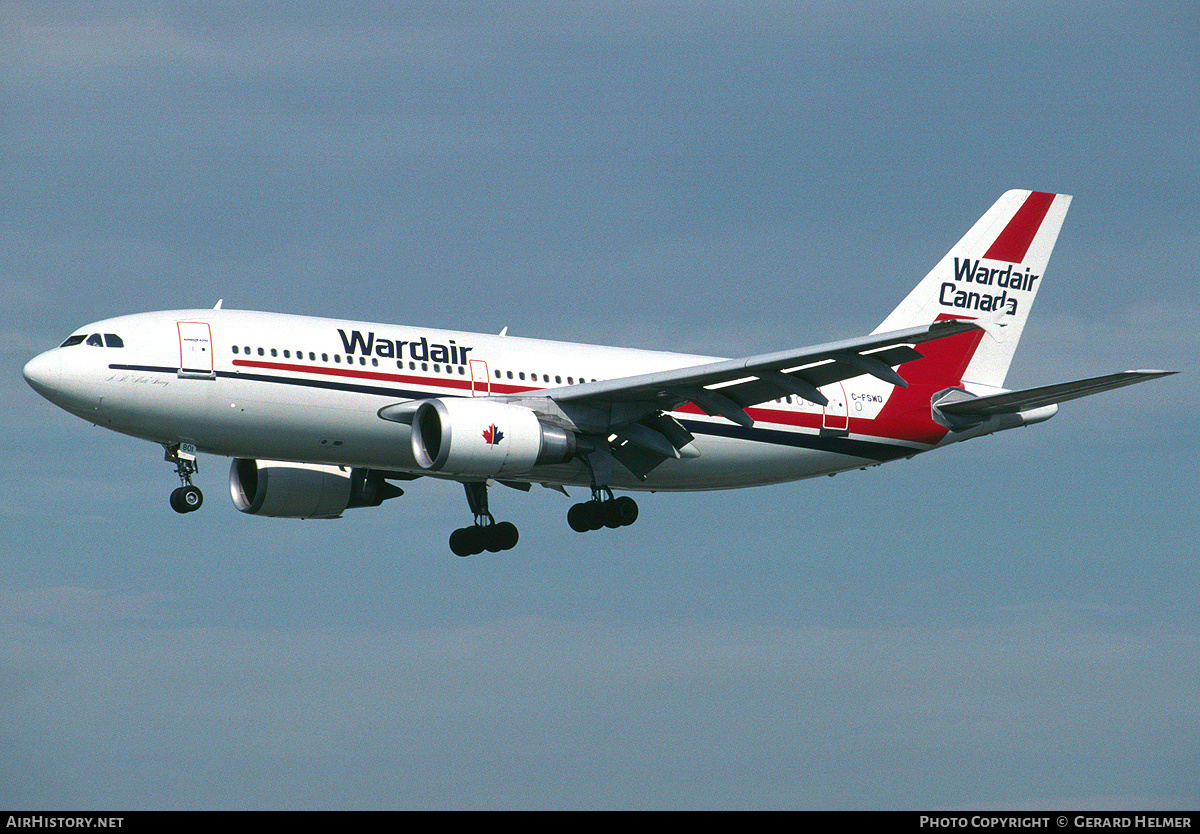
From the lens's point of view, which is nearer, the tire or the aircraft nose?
the aircraft nose

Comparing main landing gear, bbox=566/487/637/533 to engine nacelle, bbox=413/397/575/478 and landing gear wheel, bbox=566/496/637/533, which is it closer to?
landing gear wheel, bbox=566/496/637/533

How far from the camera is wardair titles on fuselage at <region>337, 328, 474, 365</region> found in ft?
114

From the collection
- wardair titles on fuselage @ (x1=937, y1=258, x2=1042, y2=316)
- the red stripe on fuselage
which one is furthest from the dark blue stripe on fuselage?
the red stripe on fuselage

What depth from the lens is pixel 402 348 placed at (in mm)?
35344

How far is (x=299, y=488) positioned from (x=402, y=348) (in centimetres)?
A: 635

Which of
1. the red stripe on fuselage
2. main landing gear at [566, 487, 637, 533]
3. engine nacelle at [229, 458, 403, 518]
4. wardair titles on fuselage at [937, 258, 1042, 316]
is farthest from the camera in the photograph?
the red stripe on fuselage

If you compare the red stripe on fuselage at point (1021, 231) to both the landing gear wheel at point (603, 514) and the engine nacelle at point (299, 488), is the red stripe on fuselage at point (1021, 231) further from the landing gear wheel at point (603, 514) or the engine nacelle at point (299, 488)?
the engine nacelle at point (299, 488)

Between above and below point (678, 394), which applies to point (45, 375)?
above

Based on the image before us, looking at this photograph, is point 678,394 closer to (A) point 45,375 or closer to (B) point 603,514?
(B) point 603,514

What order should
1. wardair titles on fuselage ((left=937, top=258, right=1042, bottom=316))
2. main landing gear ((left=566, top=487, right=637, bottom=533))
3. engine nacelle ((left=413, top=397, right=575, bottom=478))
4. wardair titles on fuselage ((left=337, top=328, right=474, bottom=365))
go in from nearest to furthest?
engine nacelle ((left=413, top=397, right=575, bottom=478)) → wardair titles on fuselage ((left=337, top=328, right=474, bottom=365)) → main landing gear ((left=566, top=487, right=637, bottom=533)) → wardair titles on fuselage ((left=937, top=258, right=1042, bottom=316))

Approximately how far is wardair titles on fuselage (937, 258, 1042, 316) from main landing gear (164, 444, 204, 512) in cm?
2090

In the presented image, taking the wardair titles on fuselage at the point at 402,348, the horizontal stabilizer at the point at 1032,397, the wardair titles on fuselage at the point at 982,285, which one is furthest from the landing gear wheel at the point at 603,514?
the wardair titles on fuselage at the point at 982,285

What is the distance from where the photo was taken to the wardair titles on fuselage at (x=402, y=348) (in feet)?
114

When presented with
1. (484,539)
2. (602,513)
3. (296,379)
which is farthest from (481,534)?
(296,379)
